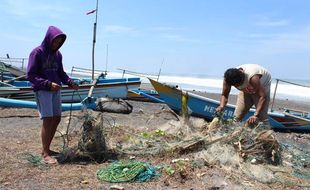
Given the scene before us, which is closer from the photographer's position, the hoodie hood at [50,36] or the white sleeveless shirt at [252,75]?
the hoodie hood at [50,36]

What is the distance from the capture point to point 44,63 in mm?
5293

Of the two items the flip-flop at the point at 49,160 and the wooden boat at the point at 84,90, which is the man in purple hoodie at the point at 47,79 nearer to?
the flip-flop at the point at 49,160

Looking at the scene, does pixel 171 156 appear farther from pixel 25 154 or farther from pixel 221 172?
pixel 25 154

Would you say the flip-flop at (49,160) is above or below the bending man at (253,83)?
below

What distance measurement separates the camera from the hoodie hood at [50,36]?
205 inches

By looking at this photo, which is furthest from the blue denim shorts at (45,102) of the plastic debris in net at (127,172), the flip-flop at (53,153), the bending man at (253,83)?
the bending man at (253,83)

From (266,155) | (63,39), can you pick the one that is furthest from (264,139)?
(63,39)

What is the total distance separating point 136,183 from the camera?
14.9 ft

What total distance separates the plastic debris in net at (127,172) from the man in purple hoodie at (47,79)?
33.1 inches

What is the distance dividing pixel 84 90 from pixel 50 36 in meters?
8.35

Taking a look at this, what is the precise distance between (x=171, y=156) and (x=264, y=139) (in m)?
1.25

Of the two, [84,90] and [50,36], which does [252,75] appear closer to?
[50,36]

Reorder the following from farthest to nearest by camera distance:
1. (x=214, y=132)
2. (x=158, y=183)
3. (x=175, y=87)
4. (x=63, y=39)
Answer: (x=175, y=87) < (x=214, y=132) < (x=63, y=39) < (x=158, y=183)

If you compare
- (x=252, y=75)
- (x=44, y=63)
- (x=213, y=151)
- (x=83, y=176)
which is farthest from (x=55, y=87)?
(x=252, y=75)
